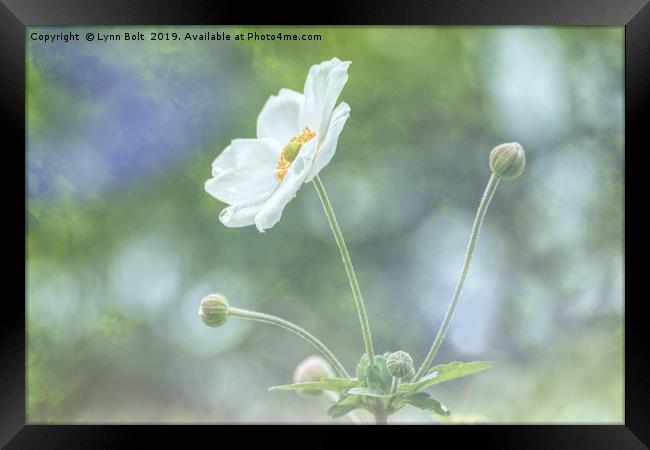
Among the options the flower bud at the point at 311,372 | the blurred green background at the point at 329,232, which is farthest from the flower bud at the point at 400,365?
the blurred green background at the point at 329,232

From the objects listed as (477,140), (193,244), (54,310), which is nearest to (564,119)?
(477,140)

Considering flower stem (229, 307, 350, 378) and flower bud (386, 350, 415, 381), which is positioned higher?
A: flower stem (229, 307, 350, 378)

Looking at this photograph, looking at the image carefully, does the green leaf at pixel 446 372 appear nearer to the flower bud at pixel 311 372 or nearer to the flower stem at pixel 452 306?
the flower stem at pixel 452 306

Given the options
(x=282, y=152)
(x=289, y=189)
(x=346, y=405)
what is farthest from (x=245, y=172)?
(x=346, y=405)

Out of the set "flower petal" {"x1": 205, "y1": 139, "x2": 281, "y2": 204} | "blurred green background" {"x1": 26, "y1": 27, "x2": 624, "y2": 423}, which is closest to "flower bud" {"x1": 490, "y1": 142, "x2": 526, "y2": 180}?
"flower petal" {"x1": 205, "y1": 139, "x2": 281, "y2": 204}

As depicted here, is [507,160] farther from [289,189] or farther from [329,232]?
[329,232]

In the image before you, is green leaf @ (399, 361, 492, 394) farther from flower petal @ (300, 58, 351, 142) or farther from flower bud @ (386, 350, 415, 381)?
flower petal @ (300, 58, 351, 142)
